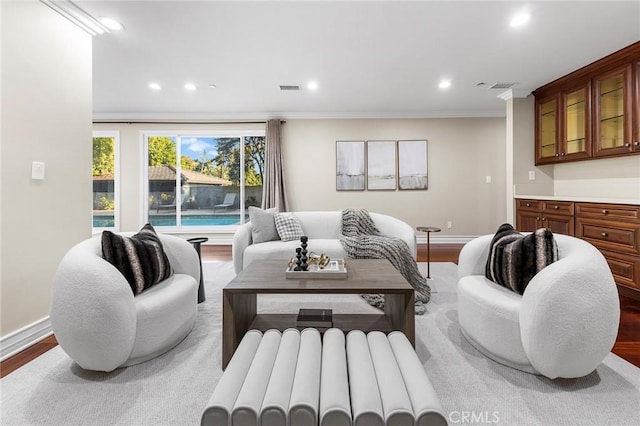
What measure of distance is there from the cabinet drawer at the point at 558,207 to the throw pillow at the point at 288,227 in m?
3.05

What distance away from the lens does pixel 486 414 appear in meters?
1.39

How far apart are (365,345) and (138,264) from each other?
145cm

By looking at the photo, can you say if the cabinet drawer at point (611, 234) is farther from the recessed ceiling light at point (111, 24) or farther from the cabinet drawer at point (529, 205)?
the recessed ceiling light at point (111, 24)

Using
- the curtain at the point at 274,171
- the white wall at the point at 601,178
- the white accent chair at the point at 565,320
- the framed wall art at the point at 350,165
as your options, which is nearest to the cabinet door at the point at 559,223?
the white wall at the point at 601,178

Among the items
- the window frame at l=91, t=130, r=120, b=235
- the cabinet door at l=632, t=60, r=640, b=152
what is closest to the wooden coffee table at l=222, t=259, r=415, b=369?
the cabinet door at l=632, t=60, r=640, b=152

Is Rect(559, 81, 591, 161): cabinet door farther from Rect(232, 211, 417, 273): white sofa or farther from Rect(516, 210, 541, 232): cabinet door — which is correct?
Rect(232, 211, 417, 273): white sofa

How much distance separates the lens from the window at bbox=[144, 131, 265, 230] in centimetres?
620

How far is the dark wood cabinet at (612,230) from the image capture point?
9.47 ft

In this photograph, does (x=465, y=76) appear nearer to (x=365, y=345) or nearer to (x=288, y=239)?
(x=288, y=239)

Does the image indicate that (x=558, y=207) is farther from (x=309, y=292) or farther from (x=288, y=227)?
(x=309, y=292)

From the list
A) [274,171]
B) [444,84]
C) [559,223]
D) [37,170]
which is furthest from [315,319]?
[274,171]

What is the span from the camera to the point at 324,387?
3.81 ft

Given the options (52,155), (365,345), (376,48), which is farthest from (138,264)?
(376,48)

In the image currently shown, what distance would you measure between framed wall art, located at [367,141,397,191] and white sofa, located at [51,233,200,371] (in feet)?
15.5
